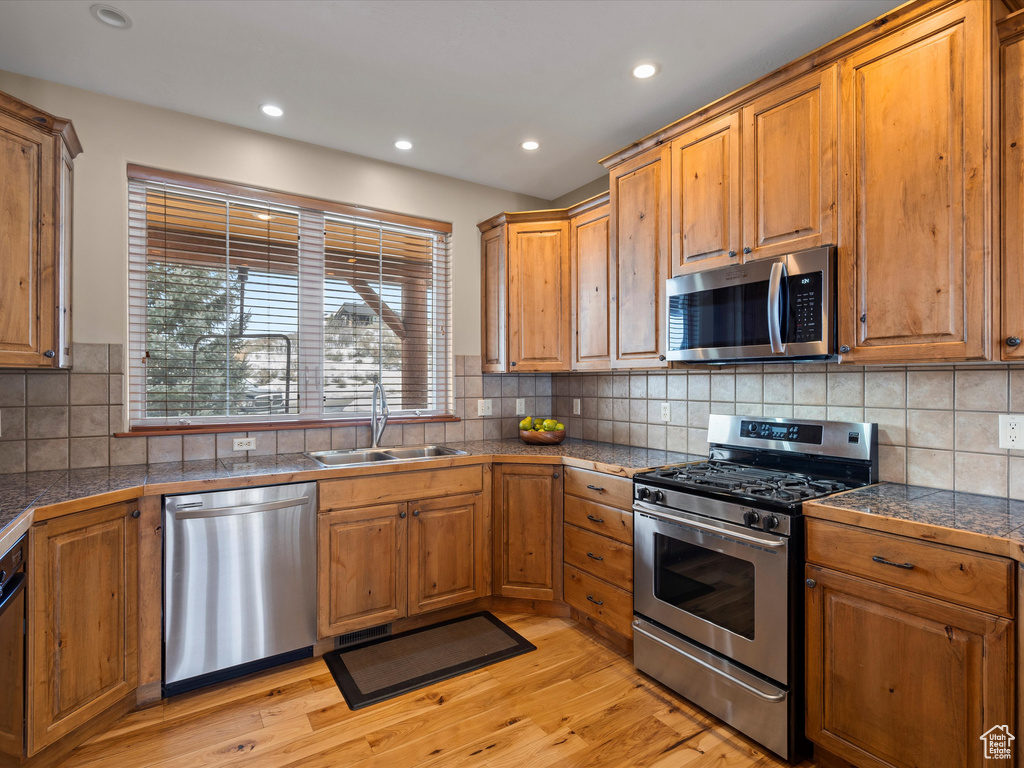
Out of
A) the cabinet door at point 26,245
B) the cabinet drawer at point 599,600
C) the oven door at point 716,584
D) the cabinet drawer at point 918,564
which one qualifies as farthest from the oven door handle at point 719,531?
the cabinet door at point 26,245

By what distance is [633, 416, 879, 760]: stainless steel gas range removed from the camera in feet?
5.97

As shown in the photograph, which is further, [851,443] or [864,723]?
[851,443]

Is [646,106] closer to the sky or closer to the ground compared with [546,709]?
closer to the sky

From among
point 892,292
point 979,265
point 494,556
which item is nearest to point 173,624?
point 494,556

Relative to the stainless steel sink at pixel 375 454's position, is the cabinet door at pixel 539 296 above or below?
above

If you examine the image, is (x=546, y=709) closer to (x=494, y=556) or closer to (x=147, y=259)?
(x=494, y=556)

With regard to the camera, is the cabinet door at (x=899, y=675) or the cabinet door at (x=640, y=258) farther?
the cabinet door at (x=640, y=258)

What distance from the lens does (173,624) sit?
2182 millimetres

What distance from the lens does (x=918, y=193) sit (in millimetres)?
1708

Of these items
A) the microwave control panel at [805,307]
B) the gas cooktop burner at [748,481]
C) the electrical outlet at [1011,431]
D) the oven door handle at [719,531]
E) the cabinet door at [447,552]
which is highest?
the microwave control panel at [805,307]

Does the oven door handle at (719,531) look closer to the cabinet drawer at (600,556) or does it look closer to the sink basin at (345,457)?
the cabinet drawer at (600,556)

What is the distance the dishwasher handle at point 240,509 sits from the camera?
86.7 inches

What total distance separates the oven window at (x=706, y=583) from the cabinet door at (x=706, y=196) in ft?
4.07

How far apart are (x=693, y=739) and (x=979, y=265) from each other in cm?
186
